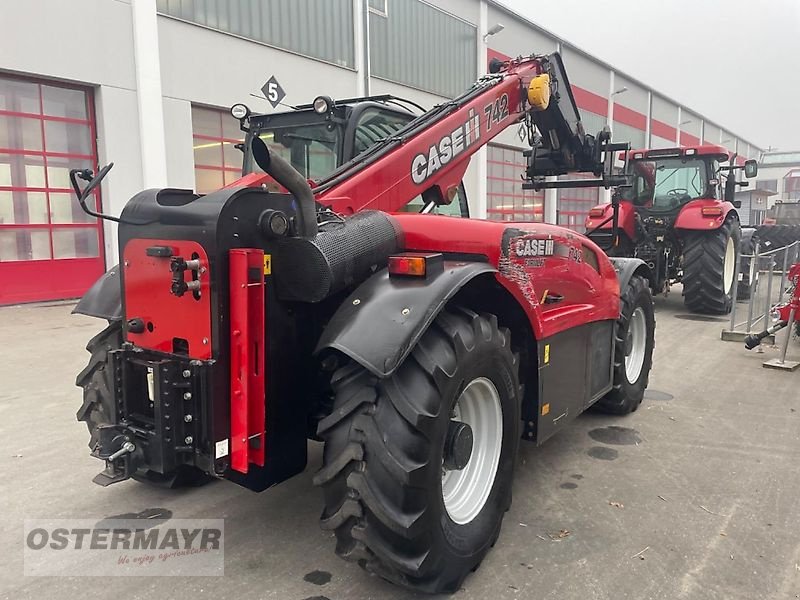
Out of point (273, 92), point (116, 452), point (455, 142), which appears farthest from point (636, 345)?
point (273, 92)

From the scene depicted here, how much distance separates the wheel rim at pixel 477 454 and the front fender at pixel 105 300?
70.3 inches

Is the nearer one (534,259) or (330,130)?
(534,259)

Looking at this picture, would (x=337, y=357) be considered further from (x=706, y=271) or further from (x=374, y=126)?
(x=706, y=271)

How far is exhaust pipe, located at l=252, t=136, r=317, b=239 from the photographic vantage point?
2058mm

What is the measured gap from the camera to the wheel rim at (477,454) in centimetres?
285

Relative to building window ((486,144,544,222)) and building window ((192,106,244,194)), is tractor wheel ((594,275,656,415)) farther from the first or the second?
building window ((486,144,544,222))

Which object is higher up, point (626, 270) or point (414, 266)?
point (414, 266)

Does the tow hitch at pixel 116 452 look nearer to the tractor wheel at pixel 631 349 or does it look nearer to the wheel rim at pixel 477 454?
the wheel rim at pixel 477 454

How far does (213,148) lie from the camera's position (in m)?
12.8

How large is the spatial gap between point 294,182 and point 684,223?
29.5 ft

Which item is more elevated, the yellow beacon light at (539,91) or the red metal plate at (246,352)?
the yellow beacon light at (539,91)

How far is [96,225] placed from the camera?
11625mm

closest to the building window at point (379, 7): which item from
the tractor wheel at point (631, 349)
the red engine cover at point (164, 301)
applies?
the tractor wheel at point (631, 349)

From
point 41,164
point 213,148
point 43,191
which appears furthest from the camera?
point 213,148
